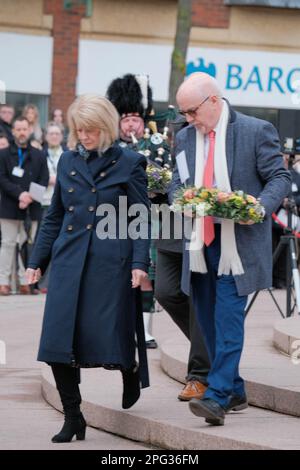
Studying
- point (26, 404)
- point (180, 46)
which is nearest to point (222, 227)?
point (26, 404)

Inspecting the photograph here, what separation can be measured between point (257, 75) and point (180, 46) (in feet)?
13.3

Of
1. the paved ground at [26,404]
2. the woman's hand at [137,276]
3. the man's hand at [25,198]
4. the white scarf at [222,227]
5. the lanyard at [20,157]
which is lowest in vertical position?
the paved ground at [26,404]

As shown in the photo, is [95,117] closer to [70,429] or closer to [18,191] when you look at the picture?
[70,429]

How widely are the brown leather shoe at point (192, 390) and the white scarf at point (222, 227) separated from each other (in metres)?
0.99

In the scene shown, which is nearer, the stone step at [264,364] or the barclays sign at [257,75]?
the stone step at [264,364]

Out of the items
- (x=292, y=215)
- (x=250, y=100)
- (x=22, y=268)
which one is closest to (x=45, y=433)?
(x=292, y=215)

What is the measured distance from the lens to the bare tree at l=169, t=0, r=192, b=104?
20.7m

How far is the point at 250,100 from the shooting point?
24594 mm

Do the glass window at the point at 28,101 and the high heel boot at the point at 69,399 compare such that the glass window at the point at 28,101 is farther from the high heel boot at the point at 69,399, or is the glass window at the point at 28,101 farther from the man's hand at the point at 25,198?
the high heel boot at the point at 69,399

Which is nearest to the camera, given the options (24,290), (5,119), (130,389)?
(130,389)

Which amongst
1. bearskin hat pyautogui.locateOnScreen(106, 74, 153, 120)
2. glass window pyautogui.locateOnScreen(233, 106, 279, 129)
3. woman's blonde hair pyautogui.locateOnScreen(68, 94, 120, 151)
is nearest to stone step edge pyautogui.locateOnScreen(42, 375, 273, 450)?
woman's blonde hair pyautogui.locateOnScreen(68, 94, 120, 151)

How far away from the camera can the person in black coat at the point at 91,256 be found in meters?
7.08

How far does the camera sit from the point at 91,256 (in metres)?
7.16

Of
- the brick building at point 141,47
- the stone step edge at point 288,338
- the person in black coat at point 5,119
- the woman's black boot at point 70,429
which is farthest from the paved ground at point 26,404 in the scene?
the brick building at point 141,47
